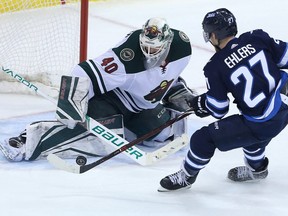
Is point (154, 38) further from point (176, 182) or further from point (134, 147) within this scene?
point (176, 182)

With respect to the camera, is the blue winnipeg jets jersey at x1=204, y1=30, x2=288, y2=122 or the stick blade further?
the stick blade

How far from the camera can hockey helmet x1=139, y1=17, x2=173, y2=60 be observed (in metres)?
3.14

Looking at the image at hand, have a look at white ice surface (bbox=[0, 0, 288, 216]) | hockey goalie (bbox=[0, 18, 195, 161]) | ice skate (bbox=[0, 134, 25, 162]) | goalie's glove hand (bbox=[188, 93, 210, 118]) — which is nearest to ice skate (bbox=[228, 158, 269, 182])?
white ice surface (bbox=[0, 0, 288, 216])

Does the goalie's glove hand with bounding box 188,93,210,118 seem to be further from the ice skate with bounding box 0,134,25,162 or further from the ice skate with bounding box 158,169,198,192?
the ice skate with bounding box 0,134,25,162

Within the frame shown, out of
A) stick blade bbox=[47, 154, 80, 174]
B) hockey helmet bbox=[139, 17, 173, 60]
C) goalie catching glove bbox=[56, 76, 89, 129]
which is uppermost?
hockey helmet bbox=[139, 17, 173, 60]

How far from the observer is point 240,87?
2.75m

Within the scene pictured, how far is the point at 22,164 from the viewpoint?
323 cm

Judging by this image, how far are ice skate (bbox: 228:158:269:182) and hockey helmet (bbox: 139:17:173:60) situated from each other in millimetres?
549

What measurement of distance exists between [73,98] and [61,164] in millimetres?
281

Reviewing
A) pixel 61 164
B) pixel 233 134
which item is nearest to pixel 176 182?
pixel 233 134

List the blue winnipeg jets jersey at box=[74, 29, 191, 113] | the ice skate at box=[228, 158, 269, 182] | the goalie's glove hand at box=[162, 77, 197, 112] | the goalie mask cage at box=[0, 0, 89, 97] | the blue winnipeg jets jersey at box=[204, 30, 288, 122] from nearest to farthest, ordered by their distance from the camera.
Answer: the blue winnipeg jets jersey at box=[204, 30, 288, 122]
the ice skate at box=[228, 158, 269, 182]
the blue winnipeg jets jersey at box=[74, 29, 191, 113]
the goalie's glove hand at box=[162, 77, 197, 112]
the goalie mask cage at box=[0, 0, 89, 97]

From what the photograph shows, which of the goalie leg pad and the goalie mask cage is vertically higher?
the goalie mask cage

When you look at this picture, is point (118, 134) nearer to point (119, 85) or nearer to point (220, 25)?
point (119, 85)

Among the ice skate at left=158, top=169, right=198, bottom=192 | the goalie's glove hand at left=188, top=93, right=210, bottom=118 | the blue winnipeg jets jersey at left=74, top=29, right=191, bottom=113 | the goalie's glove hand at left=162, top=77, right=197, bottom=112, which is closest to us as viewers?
the goalie's glove hand at left=188, top=93, right=210, bottom=118
